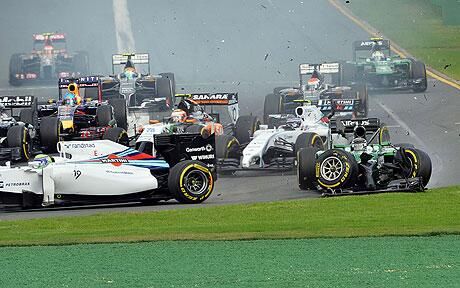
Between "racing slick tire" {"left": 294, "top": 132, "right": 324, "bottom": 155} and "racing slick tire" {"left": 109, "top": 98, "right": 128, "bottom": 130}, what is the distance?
9.05 m

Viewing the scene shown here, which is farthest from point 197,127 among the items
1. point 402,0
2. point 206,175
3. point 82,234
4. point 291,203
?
point 402,0

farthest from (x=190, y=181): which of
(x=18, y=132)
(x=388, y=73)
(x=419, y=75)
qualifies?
(x=388, y=73)

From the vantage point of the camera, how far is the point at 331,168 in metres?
22.7

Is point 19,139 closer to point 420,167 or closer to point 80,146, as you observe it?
point 80,146

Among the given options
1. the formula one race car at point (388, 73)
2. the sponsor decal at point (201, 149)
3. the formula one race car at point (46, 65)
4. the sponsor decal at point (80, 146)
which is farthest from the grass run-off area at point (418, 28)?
the sponsor decal at point (80, 146)

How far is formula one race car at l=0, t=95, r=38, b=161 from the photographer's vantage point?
99.6 ft

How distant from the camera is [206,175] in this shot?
22.8m

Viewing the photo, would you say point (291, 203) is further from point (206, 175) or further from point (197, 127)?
point (197, 127)

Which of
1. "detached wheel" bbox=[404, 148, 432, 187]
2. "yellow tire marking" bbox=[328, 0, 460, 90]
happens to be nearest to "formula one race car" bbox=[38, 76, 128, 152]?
"detached wheel" bbox=[404, 148, 432, 187]

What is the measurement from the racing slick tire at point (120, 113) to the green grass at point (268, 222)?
14.4 meters

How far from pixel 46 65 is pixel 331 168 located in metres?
33.2

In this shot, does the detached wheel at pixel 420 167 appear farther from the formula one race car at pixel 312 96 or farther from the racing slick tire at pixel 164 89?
the racing slick tire at pixel 164 89

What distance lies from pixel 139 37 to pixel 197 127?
33250 mm

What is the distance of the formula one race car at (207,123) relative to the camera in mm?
28641
